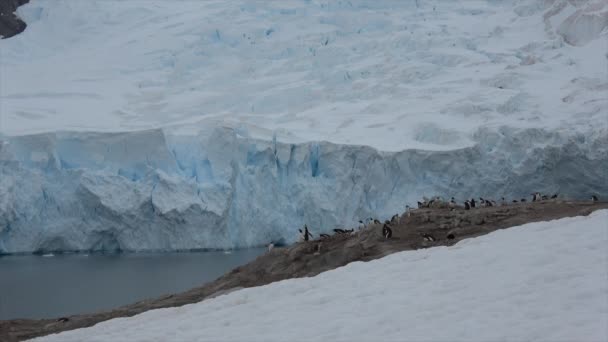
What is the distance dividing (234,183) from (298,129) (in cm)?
363

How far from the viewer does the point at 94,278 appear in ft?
65.7

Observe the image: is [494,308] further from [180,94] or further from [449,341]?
[180,94]

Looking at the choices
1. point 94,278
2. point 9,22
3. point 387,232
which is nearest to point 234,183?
point 94,278

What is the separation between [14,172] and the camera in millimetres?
23922

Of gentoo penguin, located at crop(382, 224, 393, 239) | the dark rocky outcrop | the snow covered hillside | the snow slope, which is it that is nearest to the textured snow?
the snow covered hillside

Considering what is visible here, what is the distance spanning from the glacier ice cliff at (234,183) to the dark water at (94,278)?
881mm

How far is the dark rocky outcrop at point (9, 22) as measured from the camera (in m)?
43.2

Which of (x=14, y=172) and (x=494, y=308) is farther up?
(x=494, y=308)

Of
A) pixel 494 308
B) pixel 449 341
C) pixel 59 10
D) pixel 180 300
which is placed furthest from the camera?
pixel 59 10

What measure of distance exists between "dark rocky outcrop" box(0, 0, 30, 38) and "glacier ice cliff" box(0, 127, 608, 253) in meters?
21.4

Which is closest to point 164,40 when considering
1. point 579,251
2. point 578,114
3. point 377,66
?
point 377,66

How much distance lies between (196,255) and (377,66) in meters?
13.1

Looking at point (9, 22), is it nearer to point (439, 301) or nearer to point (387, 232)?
point (387, 232)

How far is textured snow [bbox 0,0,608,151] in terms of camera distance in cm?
2639
